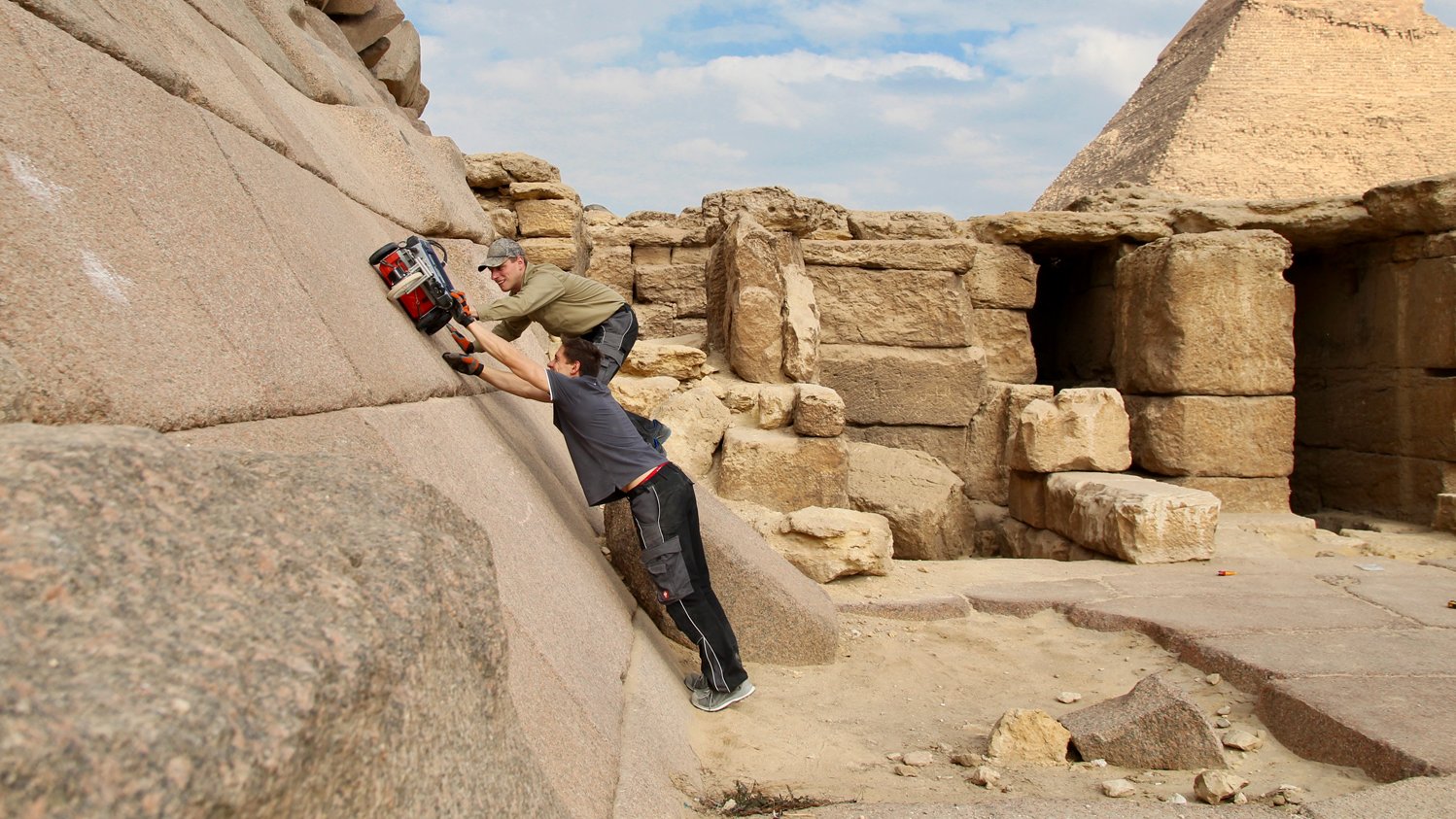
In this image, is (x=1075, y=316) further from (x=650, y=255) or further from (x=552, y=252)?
(x=552, y=252)

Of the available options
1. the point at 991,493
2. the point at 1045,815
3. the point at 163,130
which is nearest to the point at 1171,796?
the point at 1045,815

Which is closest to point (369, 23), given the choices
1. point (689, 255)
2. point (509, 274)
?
point (509, 274)

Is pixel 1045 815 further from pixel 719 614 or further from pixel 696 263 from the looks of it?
pixel 696 263

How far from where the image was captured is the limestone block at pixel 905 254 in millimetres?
7867

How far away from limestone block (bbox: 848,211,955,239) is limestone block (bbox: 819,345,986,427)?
1.03 metres

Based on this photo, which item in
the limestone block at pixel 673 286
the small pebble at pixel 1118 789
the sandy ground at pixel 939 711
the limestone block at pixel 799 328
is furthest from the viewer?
the limestone block at pixel 673 286

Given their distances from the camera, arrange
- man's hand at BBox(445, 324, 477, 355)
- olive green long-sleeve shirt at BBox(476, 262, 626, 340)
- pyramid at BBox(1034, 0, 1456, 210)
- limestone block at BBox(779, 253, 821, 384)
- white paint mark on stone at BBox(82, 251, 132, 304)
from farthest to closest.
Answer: pyramid at BBox(1034, 0, 1456, 210) → limestone block at BBox(779, 253, 821, 384) → olive green long-sleeve shirt at BBox(476, 262, 626, 340) → man's hand at BBox(445, 324, 477, 355) → white paint mark on stone at BBox(82, 251, 132, 304)

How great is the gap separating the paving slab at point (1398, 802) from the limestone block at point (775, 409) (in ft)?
12.4

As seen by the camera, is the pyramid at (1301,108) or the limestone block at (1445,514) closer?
the limestone block at (1445,514)

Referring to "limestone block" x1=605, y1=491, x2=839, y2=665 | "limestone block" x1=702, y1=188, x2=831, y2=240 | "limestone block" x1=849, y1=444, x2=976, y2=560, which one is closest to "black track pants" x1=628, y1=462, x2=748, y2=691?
"limestone block" x1=605, y1=491, x2=839, y2=665

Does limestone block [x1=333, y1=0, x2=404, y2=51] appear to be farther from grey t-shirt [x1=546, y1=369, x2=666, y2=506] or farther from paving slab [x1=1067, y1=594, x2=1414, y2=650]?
paving slab [x1=1067, y1=594, x2=1414, y2=650]

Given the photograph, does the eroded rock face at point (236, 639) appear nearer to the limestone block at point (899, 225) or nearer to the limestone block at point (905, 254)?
the limestone block at point (905, 254)

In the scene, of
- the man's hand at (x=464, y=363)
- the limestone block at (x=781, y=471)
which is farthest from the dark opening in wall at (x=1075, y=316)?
the man's hand at (x=464, y=363)

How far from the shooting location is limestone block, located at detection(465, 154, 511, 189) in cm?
716
